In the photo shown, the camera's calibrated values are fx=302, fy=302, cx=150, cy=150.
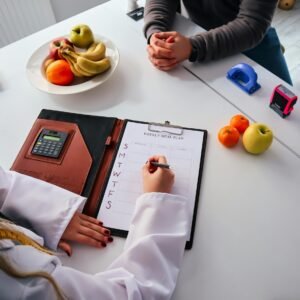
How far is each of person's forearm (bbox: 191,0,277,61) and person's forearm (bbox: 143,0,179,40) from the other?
0.14 meters

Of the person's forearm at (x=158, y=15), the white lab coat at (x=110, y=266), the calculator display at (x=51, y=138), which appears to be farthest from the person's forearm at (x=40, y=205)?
the person's forearm at (x=158, y=15)

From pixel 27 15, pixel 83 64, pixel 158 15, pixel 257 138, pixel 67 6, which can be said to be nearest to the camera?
pixel 257 138

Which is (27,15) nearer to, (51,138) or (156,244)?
(51,138)

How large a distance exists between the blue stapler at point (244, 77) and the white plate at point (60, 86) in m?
0.33

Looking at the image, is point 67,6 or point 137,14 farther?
point 67,6

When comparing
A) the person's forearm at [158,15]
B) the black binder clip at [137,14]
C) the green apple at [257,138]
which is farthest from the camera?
the black binder clip at [137,14]

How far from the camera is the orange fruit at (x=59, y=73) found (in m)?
0.83

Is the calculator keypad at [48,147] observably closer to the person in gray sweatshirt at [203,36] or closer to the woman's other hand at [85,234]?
the woman's other hand at [85,234]

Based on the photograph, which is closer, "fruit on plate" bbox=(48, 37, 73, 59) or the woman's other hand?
the woman's other hand

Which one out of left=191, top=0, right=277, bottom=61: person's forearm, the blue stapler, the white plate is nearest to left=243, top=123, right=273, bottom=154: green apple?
the blue stapler

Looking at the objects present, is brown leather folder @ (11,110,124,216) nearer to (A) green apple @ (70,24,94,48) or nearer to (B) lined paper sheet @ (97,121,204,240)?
(B) lined paper sheet @ (97,121,204,240)

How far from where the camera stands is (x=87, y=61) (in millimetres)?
813

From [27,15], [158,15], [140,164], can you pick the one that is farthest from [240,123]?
[27,15]

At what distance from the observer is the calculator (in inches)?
28.1
